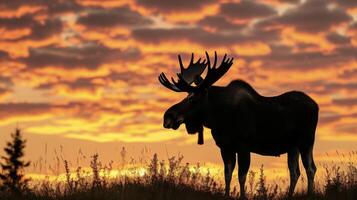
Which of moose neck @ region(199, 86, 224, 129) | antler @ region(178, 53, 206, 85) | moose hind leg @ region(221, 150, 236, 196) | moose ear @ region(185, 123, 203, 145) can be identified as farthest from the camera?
antler @ region(178, 53, 206, 85)

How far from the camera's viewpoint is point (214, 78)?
16.6 m

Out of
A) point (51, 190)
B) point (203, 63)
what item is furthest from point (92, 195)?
point (203, 63)

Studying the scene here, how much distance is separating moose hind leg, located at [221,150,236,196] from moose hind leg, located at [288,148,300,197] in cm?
198

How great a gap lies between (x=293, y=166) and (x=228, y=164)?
227 cm

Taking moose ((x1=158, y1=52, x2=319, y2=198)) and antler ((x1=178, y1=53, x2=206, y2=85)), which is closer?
moose ((x1=158, y1=52, x2=319, y2=198))

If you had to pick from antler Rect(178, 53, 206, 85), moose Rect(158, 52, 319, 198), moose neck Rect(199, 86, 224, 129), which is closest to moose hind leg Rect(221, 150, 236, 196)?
moose Rect(158, 52, 319, 198)

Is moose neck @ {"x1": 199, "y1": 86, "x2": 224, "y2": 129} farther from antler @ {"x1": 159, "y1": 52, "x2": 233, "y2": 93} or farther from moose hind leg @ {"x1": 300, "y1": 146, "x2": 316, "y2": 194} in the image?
moose hind leg @ {"x1": 300, "y1": 146, "x2": 316, "y2": 194}

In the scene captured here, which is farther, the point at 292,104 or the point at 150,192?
the point at 292,104

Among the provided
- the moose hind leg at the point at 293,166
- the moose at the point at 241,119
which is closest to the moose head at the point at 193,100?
the moose at the point at 241,119

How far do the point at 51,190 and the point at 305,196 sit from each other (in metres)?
6.05

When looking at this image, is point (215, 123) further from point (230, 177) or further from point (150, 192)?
point (150, 192)

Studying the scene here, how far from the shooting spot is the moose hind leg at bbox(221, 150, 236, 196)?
1600cm

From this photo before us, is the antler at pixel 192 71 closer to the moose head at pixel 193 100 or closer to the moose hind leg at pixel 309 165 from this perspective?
the moose head at pixel 193 100

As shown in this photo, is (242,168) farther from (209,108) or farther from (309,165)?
(309,165)
